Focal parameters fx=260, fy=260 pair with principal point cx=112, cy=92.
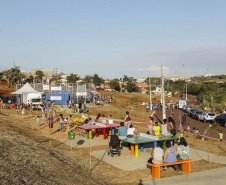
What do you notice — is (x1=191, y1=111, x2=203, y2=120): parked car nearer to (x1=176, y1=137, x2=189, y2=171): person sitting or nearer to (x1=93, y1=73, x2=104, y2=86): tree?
(x1=176, y1=137, x2=189, y2=171): person sitting

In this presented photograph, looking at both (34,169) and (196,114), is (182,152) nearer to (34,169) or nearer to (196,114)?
(34,169)

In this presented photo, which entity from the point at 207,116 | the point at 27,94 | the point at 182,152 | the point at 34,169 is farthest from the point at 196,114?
the point at 34,169

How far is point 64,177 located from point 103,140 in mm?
8892

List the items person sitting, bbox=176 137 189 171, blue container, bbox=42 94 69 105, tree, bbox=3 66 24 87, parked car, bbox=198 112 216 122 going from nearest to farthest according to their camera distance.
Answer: person sitting, bbox=176 137 189 171 → parked car, bbox=198 112 216 122 → blue container, bbox=42 94 69 105 → tree, bbox=3 66 24 87

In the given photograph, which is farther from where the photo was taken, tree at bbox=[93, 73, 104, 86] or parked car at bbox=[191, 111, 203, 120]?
tree at bbox=[93, 73, 104, 86]

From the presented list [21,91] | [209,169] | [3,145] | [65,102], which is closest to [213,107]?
[65,102]

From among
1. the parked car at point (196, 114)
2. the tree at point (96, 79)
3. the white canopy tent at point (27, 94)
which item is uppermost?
the tree at point (96, 79)

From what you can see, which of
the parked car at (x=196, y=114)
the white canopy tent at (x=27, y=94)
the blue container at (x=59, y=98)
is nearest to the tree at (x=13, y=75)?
the blue container at (x=59, y=98)

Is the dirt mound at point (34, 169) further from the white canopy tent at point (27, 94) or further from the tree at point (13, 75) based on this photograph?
the tree at point (13, 75)

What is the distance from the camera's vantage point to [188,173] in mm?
10758

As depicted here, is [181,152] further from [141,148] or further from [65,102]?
[65,102]

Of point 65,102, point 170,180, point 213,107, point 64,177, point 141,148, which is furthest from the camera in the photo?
point 213,107

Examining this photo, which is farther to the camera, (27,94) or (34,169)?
(27,94)

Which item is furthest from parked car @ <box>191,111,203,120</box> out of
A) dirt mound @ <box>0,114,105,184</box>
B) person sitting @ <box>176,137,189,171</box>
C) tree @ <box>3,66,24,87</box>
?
tree @ <box>3,66,24,87</box>
